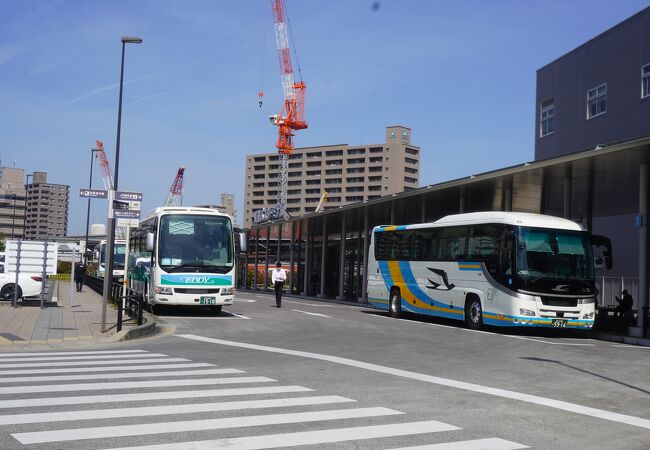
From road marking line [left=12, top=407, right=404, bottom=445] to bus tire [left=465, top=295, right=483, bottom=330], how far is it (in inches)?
526

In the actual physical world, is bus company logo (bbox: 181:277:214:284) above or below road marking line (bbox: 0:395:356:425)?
above

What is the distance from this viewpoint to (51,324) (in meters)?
18.4

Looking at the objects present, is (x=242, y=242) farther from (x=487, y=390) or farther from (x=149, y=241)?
(x=487, y=390)

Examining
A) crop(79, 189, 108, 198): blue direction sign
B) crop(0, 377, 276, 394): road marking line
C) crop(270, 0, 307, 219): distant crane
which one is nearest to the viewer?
crop(0, 377, 276, 394): road marking line

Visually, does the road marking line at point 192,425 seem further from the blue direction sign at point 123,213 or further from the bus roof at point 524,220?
the bus roof at point 524,220

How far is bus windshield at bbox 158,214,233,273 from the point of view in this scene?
73.0 feet

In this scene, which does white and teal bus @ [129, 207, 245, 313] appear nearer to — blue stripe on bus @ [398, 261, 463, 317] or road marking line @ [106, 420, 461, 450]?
blue stripe on bus @ [398, 261, 463, 317]

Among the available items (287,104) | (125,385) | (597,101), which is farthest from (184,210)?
(287,104)

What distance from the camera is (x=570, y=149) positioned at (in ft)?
140

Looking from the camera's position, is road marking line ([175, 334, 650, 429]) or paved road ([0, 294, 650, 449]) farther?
road marking line ([175, 334, 650, 429])

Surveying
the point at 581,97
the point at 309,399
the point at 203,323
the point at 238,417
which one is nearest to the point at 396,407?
the point at 309,399

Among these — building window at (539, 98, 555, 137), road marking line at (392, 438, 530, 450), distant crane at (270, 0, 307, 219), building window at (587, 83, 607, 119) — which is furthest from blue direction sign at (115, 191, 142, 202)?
distant crane at (270, 0, 307, 219)

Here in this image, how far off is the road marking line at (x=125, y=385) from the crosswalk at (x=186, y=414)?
1 centimetres

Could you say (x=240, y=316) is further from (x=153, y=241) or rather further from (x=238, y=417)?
(x=238, y=417)
